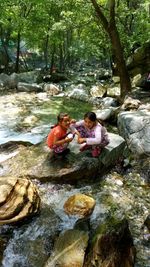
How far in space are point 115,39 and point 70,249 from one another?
12113 millimetres

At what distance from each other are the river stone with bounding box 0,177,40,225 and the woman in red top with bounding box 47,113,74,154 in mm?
1565

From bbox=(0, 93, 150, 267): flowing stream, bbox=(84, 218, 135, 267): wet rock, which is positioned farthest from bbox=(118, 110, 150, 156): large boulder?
bbox=(84, 218, 135, 267): wet rock

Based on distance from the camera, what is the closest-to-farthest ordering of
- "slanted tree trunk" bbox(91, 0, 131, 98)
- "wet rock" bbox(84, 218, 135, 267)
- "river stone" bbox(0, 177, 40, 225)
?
"wet rock" bbox(84, 218, 135, 267) → "river stone" bbox(0, 177, 40, 225) → "slanted tree trunk" bbox(91, 0, 131, 98)

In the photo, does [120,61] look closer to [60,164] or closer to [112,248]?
[60,164]

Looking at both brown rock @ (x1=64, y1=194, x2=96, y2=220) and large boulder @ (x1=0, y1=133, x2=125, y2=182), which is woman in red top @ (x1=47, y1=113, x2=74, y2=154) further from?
brown rock @ (x1=64, y1=194, x2=96, y2=220)

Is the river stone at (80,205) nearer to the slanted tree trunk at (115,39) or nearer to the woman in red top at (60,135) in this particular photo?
the woman in red top at (60,135)

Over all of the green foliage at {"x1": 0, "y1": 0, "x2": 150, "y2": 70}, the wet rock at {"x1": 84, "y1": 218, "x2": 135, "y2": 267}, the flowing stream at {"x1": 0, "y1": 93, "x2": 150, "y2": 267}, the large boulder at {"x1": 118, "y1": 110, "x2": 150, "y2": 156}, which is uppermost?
the green foliage at {"x1": 0, "y1": 0, "x2": 150, "y2": 70}

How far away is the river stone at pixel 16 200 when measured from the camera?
5.97m

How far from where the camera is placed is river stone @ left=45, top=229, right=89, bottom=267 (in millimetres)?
5000

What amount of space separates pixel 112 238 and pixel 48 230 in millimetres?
1422

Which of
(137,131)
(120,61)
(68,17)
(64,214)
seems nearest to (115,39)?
(120,61)

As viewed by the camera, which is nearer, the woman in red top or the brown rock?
the brown rock

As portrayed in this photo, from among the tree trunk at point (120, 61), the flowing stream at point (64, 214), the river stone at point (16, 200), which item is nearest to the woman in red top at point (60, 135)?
the flowing stream at point (64, 214)

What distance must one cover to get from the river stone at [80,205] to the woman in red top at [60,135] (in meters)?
1.57
